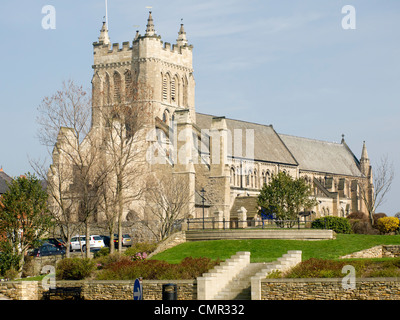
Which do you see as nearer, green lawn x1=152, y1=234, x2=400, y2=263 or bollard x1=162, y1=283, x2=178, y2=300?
bollard x1=162, y1=283, x2=178, y2=300

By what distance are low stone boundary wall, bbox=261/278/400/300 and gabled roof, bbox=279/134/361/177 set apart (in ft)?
258

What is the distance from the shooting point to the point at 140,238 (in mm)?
62625

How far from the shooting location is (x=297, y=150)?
372 feet

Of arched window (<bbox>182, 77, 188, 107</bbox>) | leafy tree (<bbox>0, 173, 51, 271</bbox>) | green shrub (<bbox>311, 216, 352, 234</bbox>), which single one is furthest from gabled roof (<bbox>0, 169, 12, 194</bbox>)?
arched window (<bbox>182, 77, 188, 107</bbox>)

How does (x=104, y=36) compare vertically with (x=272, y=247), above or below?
above

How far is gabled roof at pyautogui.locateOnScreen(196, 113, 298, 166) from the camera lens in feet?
312

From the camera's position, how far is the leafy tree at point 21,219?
42.9m

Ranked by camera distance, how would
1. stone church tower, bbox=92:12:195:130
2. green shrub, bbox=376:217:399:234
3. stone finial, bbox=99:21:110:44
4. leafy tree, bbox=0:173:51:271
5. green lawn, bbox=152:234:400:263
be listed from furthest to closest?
stone finial, bbox=99:21:110:44
stone church tower, bbox=92:12:195:130
green shrub, bbox=376:217:399:234
leafy tree, bbox=0:173:51:271
green lawn, bbox=152:234:400:263

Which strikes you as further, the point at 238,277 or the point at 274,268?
the point at 238,277

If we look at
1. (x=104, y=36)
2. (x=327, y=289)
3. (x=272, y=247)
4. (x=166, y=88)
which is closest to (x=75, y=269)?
(x=272, y=247)

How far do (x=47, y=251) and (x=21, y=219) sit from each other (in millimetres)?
9262
